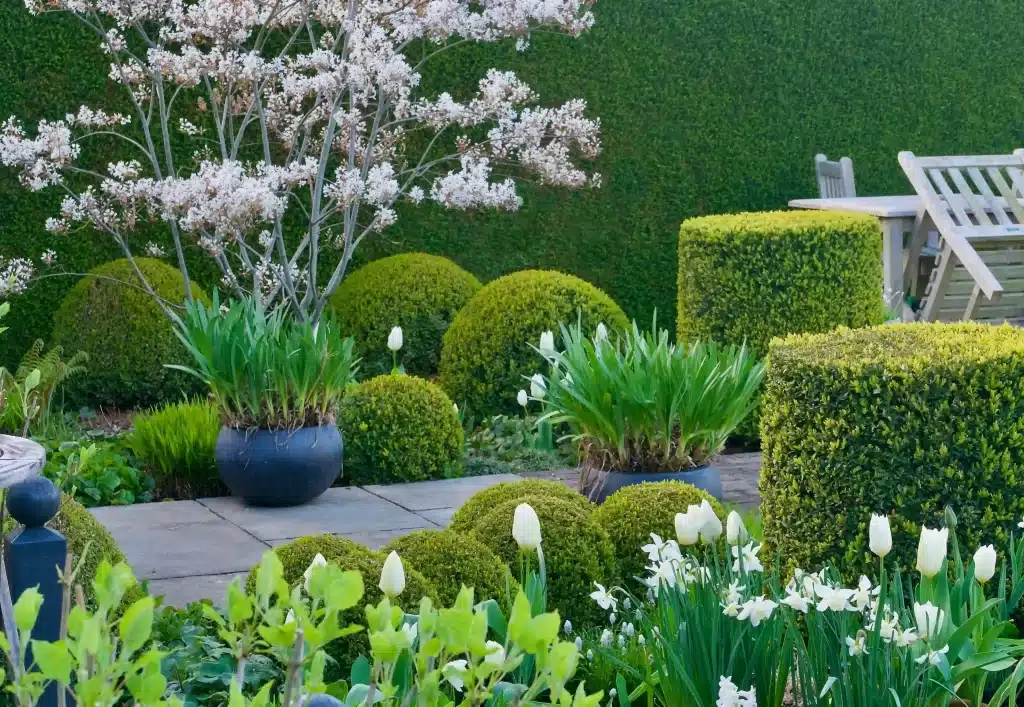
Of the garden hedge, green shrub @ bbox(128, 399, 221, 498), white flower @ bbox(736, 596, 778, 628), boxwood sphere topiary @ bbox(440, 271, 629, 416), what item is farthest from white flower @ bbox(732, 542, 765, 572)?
boxwood sphere topiary @ bbox(440, 271, 629, 416)

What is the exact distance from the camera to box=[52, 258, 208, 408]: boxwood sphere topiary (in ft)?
22.0

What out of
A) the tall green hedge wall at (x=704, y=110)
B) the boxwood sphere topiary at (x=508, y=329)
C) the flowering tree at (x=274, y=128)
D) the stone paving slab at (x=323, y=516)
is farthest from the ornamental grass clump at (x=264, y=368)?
the tall green hedge wall at (x=704, y=110)

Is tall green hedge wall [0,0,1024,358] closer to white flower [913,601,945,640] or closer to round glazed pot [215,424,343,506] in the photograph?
round glazed pot [215,424,343,506]

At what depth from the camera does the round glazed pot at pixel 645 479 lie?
4.34 m

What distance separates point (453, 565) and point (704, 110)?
20.3 ft

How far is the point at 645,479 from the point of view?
4.32 meters

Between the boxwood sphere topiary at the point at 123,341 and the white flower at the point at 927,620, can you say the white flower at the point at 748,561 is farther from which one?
the boxwood sphere topiary at the point at 123,341

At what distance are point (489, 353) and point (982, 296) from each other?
9.60 ft

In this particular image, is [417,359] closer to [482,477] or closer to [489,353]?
[489,353]

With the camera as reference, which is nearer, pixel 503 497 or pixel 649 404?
pixel 503 497

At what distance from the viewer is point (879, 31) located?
906 centimetres

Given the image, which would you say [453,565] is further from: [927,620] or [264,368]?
[264,368]

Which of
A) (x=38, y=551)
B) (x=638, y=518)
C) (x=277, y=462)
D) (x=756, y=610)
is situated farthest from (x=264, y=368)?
(x=756, y=610)

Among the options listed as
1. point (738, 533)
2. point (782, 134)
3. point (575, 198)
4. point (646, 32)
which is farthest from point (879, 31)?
point (738, 533)
